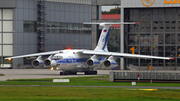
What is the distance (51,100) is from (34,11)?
219 feet

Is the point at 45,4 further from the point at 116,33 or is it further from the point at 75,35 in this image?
the point at 116,33

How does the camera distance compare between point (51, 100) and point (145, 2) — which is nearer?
point (51, 100)

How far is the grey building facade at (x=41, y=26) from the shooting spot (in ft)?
287

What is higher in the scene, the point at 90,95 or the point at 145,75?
the point at 145,75

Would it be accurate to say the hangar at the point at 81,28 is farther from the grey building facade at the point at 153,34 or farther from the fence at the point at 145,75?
the fence at the point at 145,75

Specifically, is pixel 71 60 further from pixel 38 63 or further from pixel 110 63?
pixel 110 63

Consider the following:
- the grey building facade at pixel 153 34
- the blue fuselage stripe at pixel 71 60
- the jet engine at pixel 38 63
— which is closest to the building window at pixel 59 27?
the grey building facade at pixel 153 34

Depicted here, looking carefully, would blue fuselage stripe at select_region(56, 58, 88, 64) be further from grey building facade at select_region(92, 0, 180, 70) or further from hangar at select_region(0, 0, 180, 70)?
grey building facade at select_region(92, 0, 180, 70)

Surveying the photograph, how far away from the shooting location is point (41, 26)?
299 ft

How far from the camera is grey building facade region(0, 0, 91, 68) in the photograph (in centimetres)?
8762

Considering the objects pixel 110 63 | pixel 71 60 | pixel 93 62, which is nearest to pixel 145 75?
pixel 110 63

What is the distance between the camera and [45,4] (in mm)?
91812

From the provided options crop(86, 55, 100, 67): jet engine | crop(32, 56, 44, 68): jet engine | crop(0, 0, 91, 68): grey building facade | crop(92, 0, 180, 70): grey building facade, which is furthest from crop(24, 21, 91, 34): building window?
crop(86, 55, 100, 67): jet engine

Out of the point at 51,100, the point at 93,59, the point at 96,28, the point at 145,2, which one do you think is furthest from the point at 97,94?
the point at 96,28
